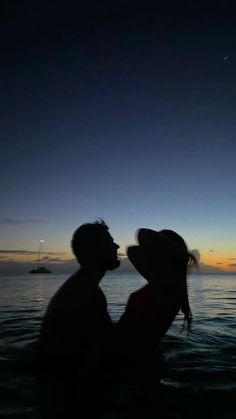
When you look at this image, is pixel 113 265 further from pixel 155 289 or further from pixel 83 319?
pixel 83 319

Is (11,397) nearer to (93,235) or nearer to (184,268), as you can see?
(93,235)

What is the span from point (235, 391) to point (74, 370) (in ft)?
7.69

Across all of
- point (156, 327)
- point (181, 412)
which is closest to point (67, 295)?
point (156, 327)

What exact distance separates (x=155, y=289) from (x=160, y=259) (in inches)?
19.3

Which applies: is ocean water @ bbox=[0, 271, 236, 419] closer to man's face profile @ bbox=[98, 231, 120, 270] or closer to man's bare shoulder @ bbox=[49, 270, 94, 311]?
man's bare shoulder @ bbox=[49, 270, 94, 311]

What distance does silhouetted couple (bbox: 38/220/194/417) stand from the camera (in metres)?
4.73

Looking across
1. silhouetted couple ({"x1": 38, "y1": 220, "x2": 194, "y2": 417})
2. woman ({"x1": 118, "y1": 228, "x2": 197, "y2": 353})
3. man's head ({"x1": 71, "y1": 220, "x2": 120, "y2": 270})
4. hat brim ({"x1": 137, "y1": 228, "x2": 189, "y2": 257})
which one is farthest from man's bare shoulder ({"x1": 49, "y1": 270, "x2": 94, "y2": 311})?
hat brim ({"x1": 137, "y1": 228, "x2": 189, "y2": 257})

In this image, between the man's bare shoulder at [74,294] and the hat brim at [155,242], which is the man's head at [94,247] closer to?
→ the man's bare shoulder at [74,294]

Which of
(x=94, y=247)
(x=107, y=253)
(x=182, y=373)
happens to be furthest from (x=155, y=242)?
(x=182, y=373)

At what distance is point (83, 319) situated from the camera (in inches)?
201

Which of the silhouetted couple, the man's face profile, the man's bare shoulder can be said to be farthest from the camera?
the man's face profile

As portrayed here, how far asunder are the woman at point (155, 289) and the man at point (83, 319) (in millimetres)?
439

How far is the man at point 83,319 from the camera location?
5047mm

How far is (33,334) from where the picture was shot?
957 centimetres
